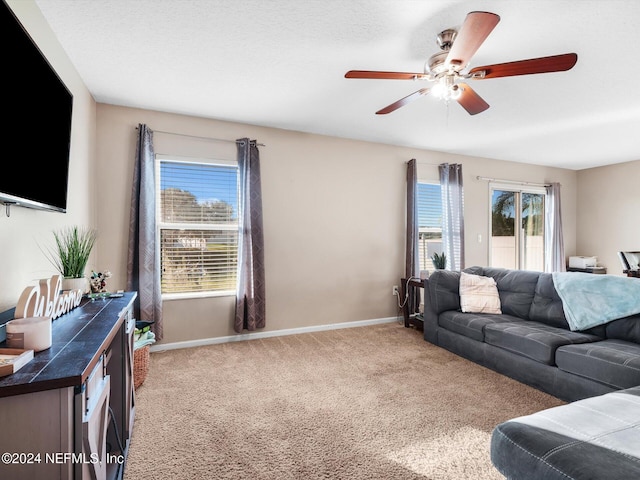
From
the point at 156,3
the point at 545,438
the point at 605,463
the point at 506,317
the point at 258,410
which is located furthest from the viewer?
the point at 506,317

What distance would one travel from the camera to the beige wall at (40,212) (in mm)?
1661

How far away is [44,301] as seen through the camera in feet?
4.58

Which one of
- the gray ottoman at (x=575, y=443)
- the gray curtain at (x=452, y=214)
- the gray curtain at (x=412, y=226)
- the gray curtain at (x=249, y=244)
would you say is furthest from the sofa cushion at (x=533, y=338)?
the gray curtain at (x=249, y=244)

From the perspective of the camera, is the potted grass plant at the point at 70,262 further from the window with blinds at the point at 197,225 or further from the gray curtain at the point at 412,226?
the gray curtain at the point at 412,226

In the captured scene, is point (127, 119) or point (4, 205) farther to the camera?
point (127, 119)

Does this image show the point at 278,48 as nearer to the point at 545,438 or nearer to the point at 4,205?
the point at 4,205

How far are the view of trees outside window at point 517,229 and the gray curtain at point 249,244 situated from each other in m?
3.93

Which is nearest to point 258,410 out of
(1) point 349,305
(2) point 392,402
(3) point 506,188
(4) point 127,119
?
(2) point 392,402

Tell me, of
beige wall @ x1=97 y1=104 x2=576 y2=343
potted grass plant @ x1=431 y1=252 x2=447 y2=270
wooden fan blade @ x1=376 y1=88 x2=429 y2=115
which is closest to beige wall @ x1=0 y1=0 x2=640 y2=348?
beige wall @ x1=97 y1=104 x2=576 y2=343

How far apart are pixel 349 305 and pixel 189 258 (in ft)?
6.73

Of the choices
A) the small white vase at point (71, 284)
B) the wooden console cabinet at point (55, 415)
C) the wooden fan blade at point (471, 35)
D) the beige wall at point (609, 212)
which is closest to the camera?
the wooden console cabinet at point (55, 415)

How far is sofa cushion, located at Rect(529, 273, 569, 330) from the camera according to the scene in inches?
117

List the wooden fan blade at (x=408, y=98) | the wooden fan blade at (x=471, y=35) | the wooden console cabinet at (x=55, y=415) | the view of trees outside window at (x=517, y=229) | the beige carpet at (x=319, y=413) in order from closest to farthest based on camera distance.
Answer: the wooden console cabinet at (x=55, y=415) → the wooden fan blade at (x=471, y=35) → the beige carpet at (x=319, y=413) → the wooden fan blade at (x=408, y=98) → the view of trees outside window at (x=517, y=229)

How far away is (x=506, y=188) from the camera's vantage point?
569 cm
